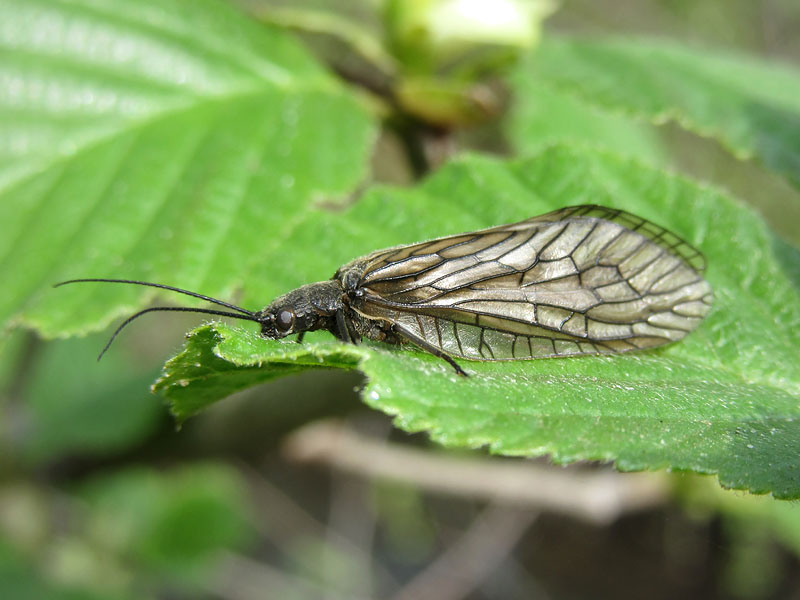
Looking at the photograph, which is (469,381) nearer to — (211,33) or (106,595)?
(211,33)

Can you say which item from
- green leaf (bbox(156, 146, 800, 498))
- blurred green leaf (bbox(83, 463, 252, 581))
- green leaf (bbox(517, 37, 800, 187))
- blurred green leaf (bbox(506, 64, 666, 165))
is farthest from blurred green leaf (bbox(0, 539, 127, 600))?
green leaf (bbox(517, 37, 800, 187))

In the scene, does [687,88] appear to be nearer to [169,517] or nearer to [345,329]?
[345,329]

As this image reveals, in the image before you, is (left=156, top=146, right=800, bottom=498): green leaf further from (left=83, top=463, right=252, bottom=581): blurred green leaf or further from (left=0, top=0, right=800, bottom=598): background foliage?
(left=83, top=463, right=252, bottom=581): blurred green leaf

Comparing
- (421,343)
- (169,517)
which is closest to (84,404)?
(169,517)

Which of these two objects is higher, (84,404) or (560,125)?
(560,125)

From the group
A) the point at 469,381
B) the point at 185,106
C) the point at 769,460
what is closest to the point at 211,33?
the point at 185,106

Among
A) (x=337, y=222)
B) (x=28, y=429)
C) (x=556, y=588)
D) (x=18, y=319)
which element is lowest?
(x=556, y=588)
